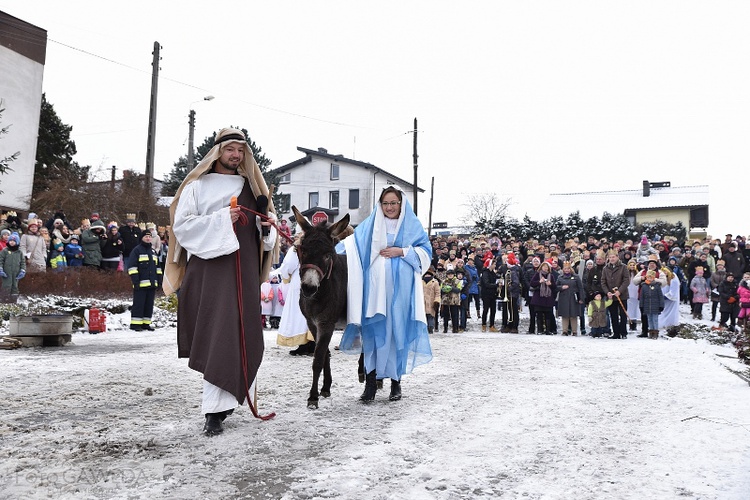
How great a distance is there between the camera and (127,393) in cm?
658

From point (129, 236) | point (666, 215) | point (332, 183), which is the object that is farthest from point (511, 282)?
point (332, 183)

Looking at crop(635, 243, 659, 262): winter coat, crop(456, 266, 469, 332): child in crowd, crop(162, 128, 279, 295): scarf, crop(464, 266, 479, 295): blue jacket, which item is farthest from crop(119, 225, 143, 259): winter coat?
crop(635, 243, 659, 262): winter coat

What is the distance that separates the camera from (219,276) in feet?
17.4

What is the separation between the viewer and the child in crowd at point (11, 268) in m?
13.6

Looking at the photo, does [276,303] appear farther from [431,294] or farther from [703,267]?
[703,267]

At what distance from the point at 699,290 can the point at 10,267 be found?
18664mm

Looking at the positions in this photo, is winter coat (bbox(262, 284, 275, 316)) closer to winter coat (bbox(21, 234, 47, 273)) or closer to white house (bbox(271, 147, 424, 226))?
winter coat (bbox(21, 234, 47, 273))

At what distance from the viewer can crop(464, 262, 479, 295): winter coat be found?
17.8 metres

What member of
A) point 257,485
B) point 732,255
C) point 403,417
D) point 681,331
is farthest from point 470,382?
point 732,255

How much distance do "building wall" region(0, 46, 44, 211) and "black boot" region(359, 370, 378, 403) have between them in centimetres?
2484

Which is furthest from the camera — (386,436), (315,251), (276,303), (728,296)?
(728,296)

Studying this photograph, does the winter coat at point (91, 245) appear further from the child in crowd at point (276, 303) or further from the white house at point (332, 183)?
the white house at point (332, 183)

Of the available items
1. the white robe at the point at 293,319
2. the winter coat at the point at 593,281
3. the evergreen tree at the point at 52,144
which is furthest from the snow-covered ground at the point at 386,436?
the evergreen tree at the point at 52,144

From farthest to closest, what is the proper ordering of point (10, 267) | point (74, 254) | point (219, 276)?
1. point (74, 254)
2. point (10, 267)
3. point (219, 276)
